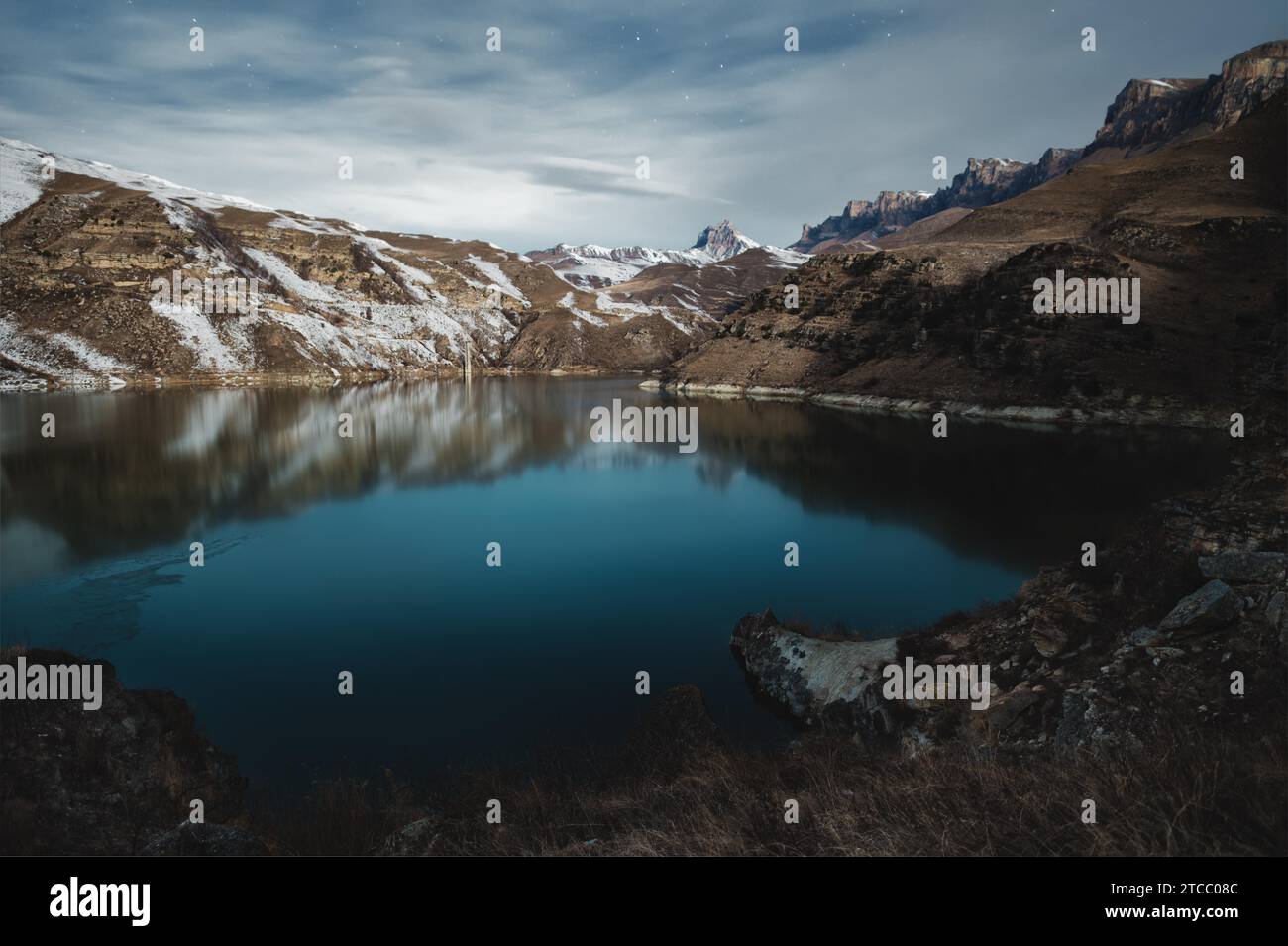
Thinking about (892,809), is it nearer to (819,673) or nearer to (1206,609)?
(1206,609)

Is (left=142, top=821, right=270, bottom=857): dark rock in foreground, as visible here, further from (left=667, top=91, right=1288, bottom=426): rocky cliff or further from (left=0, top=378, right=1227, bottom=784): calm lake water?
(left=667, top=91, right=1288, bottom=426): rocky cliff

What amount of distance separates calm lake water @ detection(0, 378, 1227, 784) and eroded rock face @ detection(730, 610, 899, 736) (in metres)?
0.67

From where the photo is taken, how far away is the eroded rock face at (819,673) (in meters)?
11.4

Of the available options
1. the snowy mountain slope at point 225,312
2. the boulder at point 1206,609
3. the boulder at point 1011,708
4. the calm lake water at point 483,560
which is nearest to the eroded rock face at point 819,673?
the calm lake water at point 483,560

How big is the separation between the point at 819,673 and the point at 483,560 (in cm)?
1315

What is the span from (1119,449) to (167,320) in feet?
434

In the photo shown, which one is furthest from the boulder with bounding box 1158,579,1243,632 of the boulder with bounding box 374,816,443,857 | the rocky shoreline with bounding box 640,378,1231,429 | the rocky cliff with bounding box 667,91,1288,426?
the rocky shoreline with bounding box 640,378,1231,429

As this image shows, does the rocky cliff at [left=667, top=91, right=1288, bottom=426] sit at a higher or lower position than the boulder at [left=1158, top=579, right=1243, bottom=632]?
higher

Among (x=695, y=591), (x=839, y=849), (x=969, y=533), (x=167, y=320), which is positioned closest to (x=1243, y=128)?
(x=969, y=533)

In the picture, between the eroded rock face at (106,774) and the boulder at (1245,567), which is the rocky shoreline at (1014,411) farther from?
the eroded rock face at (106,774)

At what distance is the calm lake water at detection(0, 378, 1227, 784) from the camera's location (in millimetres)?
12789

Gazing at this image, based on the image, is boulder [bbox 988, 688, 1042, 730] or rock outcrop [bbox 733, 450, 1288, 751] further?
boulder [bbox 988, 688, 1042, 730]
